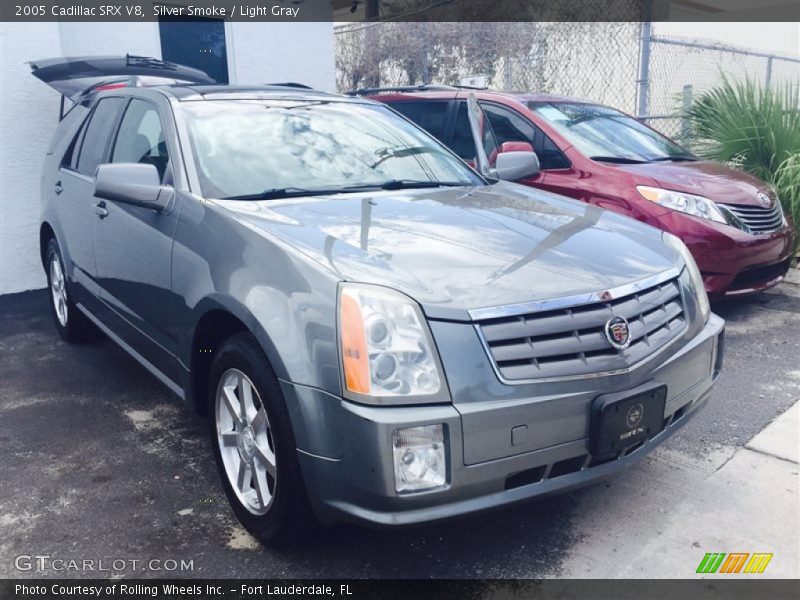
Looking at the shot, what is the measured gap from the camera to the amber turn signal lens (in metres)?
2.29

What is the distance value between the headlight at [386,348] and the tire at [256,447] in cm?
35

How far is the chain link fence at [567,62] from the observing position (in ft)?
29.1

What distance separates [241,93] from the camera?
3951 mm

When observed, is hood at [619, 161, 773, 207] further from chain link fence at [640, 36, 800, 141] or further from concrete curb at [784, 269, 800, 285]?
chain link fence at [640, 36, 800, 141]

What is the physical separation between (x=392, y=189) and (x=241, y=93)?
1.05 metres

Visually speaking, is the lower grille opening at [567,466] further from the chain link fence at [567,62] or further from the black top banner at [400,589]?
the chain link fence at [567,62]

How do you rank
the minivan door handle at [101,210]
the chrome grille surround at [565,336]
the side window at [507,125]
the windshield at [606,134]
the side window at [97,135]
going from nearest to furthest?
1. the chrome grille surround at [565,336]
2. the minivan door handle at [101,210]
3. the side window at [97,135]
4. the windshield at [606,134]
5. the side window at [507,125]

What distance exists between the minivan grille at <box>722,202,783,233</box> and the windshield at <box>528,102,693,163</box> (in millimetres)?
859

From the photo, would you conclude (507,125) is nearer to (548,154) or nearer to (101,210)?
(548,154)

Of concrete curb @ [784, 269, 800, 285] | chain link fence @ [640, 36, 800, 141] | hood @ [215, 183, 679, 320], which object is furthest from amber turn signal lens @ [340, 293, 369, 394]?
chain link fence @ [640, 36, 800, 141]

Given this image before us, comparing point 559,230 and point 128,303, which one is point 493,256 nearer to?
point 559,230

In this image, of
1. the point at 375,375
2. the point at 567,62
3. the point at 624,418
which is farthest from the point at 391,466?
the point at 567,62

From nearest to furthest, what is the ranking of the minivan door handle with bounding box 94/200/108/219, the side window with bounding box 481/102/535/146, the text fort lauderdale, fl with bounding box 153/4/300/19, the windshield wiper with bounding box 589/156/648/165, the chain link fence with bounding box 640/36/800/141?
the minivan door handle with bounding box 94/200/108/219 < the windshield wiper with bounding box 589/156/648/165 < the side window with bounding box 481/102/535/146 < the text fort lauderdale, fl with bounding box 153/4/300/19 < the chain link fence with bounding box 640/36/800/141

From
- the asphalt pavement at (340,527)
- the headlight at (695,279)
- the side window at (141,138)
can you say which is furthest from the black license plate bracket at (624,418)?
the side window at (141,138)
